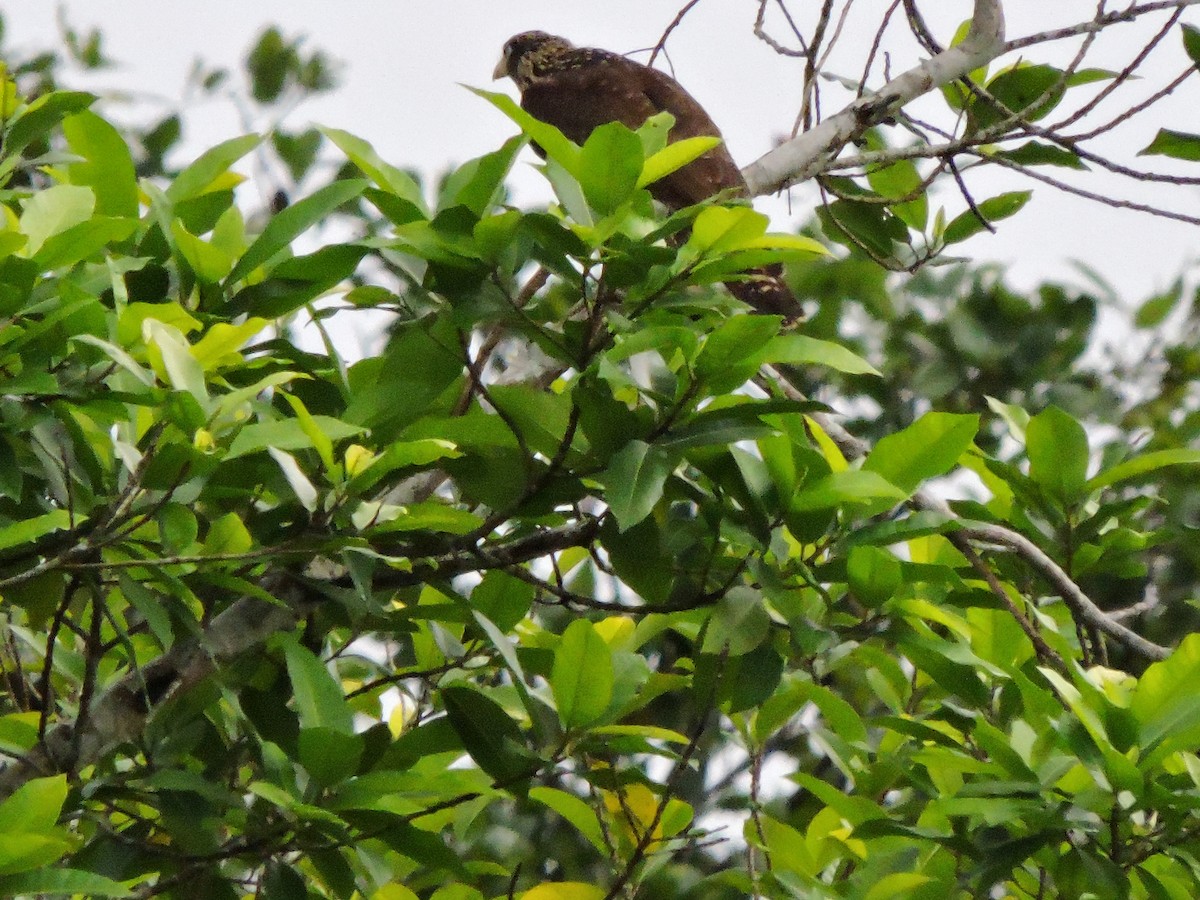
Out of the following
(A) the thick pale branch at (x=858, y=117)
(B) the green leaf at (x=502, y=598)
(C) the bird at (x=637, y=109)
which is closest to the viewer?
(B) the green leaf at (x=502, y=598)

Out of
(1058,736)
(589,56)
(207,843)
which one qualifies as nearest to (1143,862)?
(1058,736)

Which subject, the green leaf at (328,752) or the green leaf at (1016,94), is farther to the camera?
the green leaf at (1016,94)

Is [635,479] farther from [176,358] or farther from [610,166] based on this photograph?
[176,358]

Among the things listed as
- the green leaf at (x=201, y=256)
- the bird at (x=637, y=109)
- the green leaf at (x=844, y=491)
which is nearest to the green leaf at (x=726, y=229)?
the green leaf at (x=844, y=491)

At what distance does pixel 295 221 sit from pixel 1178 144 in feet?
4.62

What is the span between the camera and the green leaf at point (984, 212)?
2.24 m

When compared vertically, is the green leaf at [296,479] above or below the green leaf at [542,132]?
below

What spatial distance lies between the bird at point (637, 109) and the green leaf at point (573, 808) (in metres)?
1.23

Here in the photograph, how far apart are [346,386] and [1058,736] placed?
846 mm

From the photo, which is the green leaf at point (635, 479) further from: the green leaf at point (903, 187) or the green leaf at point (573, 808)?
the green leaf at point (903, 187)

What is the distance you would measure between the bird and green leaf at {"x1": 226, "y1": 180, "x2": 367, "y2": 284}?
1.42 m

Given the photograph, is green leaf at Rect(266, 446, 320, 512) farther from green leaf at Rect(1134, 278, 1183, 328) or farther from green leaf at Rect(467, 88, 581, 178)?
green leaf at Rect(1134, 278, 1183, 328)

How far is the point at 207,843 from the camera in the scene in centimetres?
145

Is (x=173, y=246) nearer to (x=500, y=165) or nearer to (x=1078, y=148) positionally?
(x=500, y=165)
